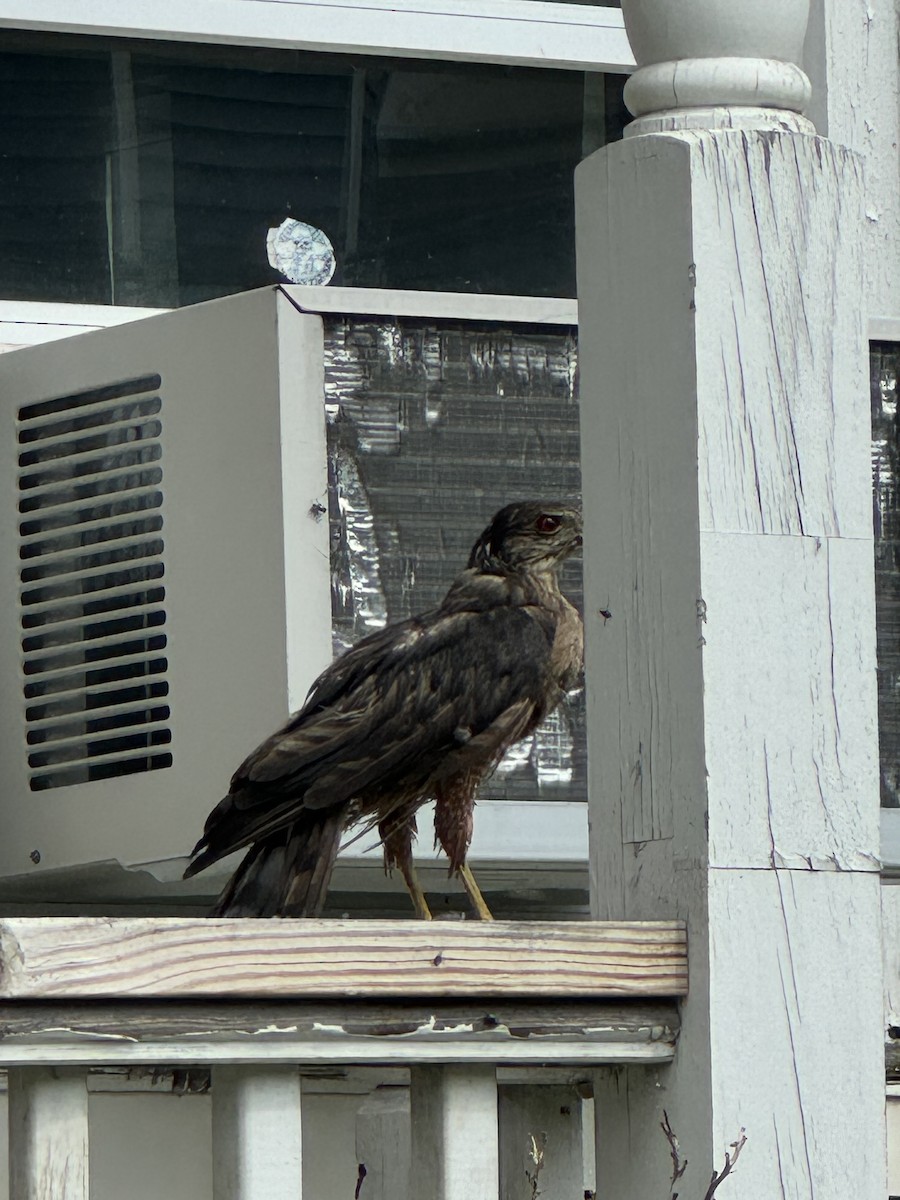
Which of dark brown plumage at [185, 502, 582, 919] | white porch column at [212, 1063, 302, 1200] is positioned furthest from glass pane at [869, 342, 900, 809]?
white porch column at [212, 1063, 302, 1200]

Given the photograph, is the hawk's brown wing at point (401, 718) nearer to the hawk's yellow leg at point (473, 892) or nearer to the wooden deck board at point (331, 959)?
the hawk's yellow leg at point (473, 892)

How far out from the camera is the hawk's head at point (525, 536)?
3.44 metres

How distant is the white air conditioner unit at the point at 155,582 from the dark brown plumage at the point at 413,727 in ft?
0.74

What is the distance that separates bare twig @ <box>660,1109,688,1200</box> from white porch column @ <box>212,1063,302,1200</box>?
0.29 metres

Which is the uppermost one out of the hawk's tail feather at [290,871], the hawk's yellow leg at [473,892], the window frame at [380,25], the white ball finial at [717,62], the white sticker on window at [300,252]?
the window frame at [380,25]

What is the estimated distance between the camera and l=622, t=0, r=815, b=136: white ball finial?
200cm

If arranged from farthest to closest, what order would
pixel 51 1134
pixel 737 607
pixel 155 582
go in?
pixel 155 582 < pixel 737 607 < pixel 51 1134

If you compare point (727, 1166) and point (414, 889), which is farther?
point (414, 889)

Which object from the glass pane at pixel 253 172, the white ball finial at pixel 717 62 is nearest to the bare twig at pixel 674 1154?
the white ball finial at pixel 717 62

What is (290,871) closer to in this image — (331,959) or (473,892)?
(473,892)

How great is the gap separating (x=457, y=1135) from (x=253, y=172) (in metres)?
2.65

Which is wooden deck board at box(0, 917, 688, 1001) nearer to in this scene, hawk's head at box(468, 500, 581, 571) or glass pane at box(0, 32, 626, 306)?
hawk's head at box(468, 500, 581, 571)

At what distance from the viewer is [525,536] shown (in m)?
3.46

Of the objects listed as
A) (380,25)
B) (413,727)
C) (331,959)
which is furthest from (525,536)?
(331,959)
